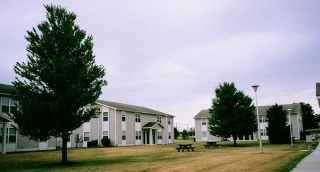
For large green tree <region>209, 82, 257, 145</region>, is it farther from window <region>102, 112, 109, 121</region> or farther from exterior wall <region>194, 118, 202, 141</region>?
exterior wall <region>194, 118, 202, 141</region>

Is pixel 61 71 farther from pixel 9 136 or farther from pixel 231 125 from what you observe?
pixel 231 125

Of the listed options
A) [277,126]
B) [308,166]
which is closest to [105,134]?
[277,126]

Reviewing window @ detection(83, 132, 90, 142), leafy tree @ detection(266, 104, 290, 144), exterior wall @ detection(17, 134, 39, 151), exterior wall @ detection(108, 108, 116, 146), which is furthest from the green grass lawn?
leafy tree @ detection(266, 104, 290, 144)

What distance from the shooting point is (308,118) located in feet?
253

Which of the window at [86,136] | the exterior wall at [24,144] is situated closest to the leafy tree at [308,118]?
the window at [86,136]

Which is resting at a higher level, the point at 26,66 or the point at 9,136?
the point at 26,66

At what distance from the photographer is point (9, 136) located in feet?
97.9

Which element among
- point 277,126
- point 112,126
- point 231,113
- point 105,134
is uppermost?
point 231,113

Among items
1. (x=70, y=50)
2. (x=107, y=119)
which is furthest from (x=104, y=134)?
(x=70, y=50)

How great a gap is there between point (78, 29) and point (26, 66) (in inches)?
156

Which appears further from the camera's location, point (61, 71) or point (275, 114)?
point (275, 114)

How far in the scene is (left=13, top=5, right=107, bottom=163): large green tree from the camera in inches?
681

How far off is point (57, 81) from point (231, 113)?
3035 centimetres

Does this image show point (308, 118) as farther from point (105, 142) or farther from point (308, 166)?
point (308, 166)
